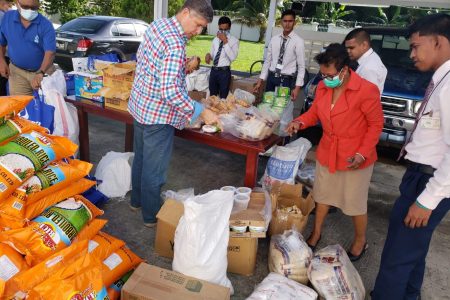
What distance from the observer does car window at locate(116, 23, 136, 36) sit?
27.2ft

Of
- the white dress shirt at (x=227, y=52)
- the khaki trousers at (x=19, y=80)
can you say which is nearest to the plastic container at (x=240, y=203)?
the khaki trousers at (x=19, y=80)

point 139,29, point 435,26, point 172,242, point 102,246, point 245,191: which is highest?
point 435,26

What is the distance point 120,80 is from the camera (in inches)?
131

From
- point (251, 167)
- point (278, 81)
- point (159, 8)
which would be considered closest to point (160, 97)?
point (251, 167)

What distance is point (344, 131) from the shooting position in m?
2.39

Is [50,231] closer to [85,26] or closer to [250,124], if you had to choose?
[250,124]

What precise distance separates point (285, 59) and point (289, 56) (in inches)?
A: 2.6

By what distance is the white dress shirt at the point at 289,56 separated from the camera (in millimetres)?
4785

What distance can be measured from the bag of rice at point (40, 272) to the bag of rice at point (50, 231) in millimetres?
106

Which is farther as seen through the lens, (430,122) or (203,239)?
(203,239)

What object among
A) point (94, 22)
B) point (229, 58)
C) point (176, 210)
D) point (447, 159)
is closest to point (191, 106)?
point (176, 210)

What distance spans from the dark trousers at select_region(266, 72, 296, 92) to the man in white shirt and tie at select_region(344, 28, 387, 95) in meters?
1.81

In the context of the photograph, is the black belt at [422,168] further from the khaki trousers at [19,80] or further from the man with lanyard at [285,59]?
the khaki trousers at [19,80]

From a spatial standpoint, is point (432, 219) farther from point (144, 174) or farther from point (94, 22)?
point (94, 22)
